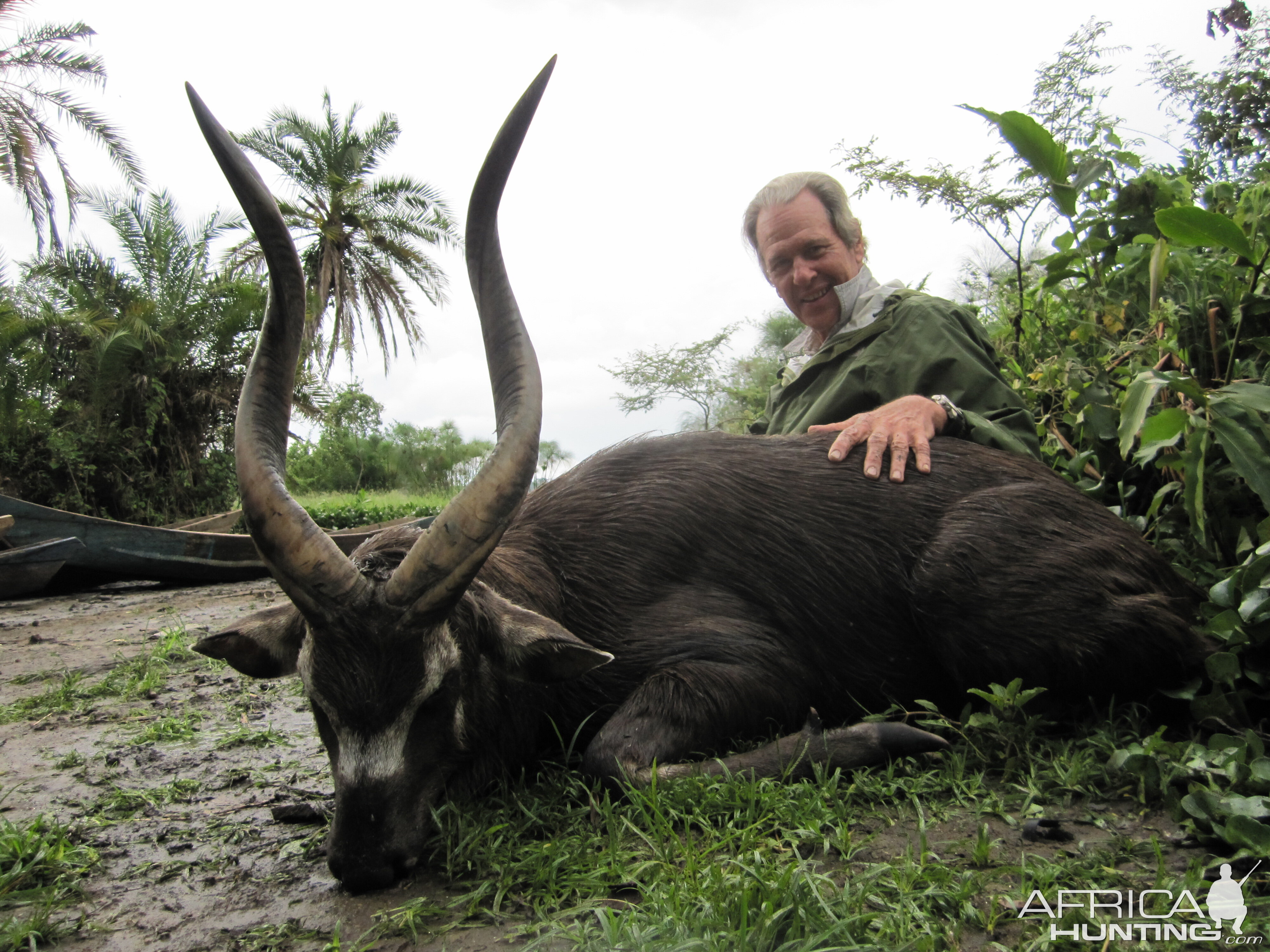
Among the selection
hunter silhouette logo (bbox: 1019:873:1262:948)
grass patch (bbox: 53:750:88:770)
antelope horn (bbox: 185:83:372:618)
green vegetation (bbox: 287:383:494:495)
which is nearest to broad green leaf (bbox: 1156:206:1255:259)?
hunter silhouette logo (bbox: 1019:873:1262:948)

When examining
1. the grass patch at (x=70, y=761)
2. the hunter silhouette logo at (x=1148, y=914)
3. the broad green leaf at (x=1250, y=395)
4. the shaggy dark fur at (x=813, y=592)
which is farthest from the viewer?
the grass patch at (x=70, y=761)

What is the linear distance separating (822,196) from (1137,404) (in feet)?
7.69

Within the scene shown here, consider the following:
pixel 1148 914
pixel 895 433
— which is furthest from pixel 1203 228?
pixel 1148 914

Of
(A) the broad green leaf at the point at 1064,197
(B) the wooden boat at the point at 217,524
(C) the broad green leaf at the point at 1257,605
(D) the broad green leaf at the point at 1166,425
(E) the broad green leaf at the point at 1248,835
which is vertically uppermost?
(A) the broad green leaf at the point at 1064,197

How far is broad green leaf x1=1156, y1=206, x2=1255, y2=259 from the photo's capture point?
2.48m

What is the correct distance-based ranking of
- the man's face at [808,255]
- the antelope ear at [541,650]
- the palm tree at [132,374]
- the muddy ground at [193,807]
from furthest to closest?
the palm tree at [132,374] < the man's face at [808,255] < the antelope ear at [541,650] < the muddy ground at [193,807]

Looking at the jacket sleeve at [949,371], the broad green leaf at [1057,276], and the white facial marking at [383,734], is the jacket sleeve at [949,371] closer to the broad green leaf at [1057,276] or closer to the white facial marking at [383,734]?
the broad green leaf at [1057,276]

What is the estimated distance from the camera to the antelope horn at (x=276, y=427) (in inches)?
80.4

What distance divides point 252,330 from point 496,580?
2137 centimetres

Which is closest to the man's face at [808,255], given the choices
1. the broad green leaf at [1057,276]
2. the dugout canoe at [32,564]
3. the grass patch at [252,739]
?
the broad green leaf at [1057,276]

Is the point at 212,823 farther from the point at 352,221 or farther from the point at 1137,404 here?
the point at 352,221

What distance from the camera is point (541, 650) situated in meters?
2.27

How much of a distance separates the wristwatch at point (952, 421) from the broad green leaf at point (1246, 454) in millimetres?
1027

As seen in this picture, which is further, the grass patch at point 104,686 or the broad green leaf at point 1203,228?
the grass patch at point 104,686
